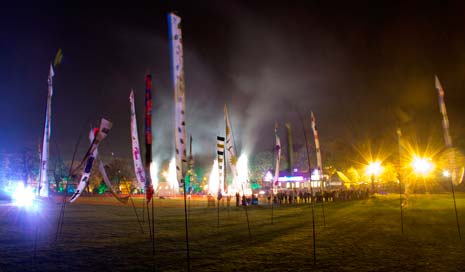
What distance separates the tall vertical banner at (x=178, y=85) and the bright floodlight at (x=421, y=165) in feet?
189

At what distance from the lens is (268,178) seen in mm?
90250

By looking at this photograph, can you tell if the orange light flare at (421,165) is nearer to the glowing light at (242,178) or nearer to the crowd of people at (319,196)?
the crowd of people at (319,196)

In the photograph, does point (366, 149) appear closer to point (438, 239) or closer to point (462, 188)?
point (462, 188)

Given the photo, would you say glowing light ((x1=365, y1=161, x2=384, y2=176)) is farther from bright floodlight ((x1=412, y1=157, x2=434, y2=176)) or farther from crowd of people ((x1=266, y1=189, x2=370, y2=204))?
crowd of people ((x1=266, y1=189, x2=370, y2=204))

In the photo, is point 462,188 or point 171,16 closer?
point 171,16

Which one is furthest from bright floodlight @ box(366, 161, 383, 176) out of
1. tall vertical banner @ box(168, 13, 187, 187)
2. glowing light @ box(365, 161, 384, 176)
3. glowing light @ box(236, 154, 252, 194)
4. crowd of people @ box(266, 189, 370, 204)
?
tall vertical banner @ box(168, 13, 187, 187)

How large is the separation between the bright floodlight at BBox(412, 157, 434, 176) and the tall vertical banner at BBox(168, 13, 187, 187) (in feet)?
189

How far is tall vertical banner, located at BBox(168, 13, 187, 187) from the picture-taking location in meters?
13.8

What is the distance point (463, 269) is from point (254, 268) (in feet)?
19.0

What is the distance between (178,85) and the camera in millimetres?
14023

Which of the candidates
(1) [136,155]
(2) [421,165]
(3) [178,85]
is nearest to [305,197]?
(1) [136,155]

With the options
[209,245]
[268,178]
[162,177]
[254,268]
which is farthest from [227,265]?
[162,177]

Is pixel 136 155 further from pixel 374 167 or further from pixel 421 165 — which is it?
pixel 374 167

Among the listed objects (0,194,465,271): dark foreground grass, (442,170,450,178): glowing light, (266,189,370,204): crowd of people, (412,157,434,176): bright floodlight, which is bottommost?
(0,194,465,271): dark foreground grass
